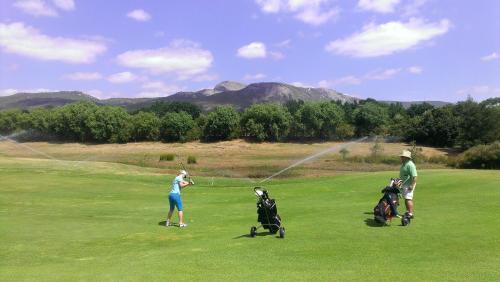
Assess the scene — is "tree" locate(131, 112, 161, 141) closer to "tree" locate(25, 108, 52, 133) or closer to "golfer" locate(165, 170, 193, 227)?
"tree" locate(25, 108, 52, 133)

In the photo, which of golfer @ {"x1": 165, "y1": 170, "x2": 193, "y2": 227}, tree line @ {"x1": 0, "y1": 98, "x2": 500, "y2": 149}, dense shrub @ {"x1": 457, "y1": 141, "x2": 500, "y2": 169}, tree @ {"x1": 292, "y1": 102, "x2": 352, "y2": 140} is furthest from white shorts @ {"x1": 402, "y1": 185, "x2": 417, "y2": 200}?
tree @ {"x1": 292, "y1": 102, "x2": 352, "y2": 140}

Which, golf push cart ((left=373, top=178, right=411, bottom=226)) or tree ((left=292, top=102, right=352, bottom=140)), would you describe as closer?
golf push cart ((left=373, top=178, right=411, bottom=226))

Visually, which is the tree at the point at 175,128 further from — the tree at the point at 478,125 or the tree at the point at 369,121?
the tree at the point at 478,125

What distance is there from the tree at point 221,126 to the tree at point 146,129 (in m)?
14.5

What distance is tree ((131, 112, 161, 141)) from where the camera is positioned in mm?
136475

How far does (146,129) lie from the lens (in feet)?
447

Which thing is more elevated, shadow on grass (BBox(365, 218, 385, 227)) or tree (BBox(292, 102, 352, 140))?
tree (BBox(292, 102, 352, 140))

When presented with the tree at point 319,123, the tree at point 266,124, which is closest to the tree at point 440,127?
the tree at point 319,123

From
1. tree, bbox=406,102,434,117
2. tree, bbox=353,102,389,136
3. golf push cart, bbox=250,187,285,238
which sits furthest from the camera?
tree, bbox=406,102,434,117

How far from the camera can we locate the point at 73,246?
1691 cm

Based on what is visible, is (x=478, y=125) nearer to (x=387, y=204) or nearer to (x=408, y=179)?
(x=408, y=179)

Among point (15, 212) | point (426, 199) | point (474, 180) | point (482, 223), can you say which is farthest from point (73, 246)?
point (474, 180)

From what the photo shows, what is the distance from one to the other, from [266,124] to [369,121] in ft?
108

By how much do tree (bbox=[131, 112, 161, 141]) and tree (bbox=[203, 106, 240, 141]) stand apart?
14.5 metres
